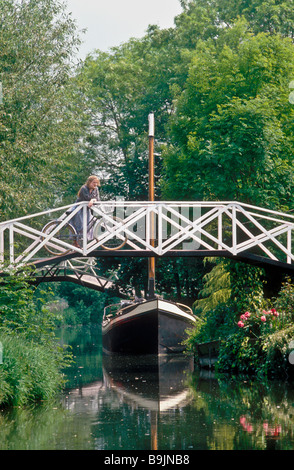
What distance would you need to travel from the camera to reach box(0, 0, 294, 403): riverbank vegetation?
17094 mm

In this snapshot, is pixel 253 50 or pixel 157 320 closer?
pixel 157 320

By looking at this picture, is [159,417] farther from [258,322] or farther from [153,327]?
[153,327]

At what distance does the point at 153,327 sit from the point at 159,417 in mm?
12087

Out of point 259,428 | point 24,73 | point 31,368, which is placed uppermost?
point 24,73

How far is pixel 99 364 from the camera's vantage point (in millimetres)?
23062

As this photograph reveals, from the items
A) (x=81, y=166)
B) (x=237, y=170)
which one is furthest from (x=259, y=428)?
(x=81, y=166)

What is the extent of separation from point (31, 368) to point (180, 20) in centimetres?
2817

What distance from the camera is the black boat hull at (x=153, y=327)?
2316cm

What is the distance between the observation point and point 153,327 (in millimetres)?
23188

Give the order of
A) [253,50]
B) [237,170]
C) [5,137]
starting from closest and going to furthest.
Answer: [5,137] → [237,170] → [253,50]

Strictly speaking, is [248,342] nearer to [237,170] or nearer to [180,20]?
[237,170]

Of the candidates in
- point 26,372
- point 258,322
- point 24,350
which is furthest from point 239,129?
point 26,372

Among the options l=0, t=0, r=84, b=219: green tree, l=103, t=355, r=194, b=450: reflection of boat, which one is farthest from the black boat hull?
l=0, t=0, r=84, b=219: green tree

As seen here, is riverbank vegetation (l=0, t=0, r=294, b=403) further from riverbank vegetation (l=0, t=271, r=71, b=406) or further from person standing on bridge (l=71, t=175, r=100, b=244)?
person standing on bridge (l=71, t=175, r=100, b=244)
